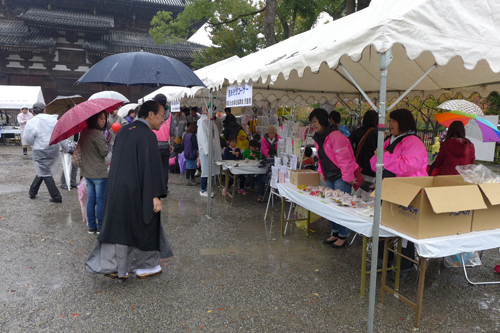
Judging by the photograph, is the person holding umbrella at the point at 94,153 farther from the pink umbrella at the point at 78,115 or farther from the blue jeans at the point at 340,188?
the blue jeans at the point at 340,188

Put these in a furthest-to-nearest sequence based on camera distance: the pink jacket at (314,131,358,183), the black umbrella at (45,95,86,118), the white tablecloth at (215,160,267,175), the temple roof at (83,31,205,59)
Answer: the temple roof at (83,31,205,59), the white tablecloth at (215,160,267,175), the black umbrella at (45,95,86,118), the pink jacket at (314,131,358,183)

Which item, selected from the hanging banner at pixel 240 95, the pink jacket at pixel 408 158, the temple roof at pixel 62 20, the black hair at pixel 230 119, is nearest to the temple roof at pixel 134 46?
the temple roof at pixel 62 20

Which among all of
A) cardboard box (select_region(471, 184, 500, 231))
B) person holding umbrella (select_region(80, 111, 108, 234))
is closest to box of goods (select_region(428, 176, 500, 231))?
cardboard box (select_region(471, 184, 500, 231))

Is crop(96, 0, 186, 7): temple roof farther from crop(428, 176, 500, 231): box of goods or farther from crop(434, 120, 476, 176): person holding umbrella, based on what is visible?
crop(428, 176, 500, 231): box of goods

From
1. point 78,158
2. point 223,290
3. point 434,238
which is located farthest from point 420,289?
point 78,158

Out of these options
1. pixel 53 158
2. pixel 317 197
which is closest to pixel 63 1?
pixel 53 158

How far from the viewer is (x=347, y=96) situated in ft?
25.1

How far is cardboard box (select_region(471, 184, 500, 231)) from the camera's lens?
2771 millimetres

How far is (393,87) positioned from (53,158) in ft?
21.2

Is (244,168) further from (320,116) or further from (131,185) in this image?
(131,185)

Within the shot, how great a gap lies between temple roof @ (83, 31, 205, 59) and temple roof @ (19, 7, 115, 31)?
3.02 ft

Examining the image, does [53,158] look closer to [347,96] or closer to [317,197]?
[317,197]

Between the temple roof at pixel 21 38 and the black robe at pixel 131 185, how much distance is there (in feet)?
60.1

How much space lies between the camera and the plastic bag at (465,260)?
3.82 meters
